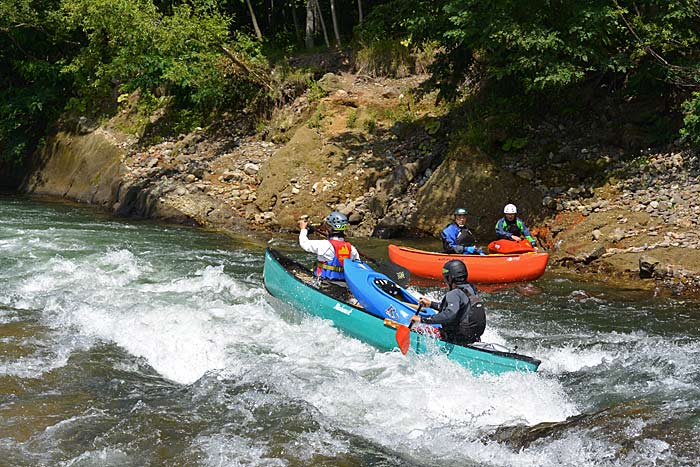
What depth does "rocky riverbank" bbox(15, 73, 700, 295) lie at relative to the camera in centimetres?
1175

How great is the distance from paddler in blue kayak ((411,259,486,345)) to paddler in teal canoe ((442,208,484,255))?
433 cm

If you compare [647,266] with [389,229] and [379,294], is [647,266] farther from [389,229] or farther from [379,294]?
[389,229]

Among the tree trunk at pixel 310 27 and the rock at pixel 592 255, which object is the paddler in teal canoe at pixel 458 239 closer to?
the rock at pixel 592 255

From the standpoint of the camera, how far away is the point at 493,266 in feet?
36.5

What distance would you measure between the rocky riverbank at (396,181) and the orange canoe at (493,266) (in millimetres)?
1016

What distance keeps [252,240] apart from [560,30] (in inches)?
262

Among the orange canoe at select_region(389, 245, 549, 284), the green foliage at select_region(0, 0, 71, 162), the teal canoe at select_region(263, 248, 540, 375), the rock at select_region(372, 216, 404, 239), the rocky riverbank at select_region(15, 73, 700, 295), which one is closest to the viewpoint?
the teal canoe at select_region(263, 248, 540, 375)

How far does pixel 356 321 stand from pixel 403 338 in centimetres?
86

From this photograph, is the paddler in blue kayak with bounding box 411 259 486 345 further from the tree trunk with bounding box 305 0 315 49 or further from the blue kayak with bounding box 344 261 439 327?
the tree trunk with bounding box 305 0 315 49

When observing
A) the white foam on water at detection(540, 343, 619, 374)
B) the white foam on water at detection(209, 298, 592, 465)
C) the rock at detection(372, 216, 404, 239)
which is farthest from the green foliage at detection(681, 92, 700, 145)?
the white foam on water at detection(209, 298, 592, 465)

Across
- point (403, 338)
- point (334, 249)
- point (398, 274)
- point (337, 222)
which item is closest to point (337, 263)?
point (334, 249)

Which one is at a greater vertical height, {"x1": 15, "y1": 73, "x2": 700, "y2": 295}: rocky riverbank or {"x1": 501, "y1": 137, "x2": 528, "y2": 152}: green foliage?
{"x1": 501, "y1": 137, "x2": 528, "y2": 152}: green foliage

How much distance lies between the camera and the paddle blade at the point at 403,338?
24.5ft

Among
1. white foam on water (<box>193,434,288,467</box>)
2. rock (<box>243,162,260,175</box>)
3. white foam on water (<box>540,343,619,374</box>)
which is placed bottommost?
white foam on water (<box>193,434,288,467</box>)
